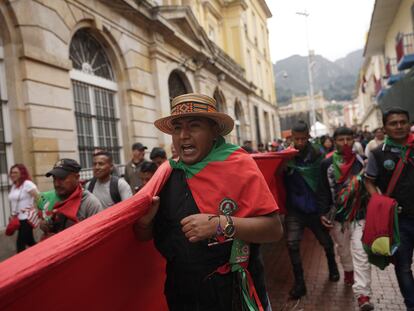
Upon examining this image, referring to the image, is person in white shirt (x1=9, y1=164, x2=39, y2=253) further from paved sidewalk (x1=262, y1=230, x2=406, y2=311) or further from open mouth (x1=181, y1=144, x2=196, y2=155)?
open mouth (x1=181, y1=144, x2=196, y2=155)

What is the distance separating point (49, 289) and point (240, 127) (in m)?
22.0

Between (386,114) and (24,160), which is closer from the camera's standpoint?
(386,114)

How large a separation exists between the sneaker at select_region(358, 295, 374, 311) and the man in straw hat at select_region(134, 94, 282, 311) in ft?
7.26

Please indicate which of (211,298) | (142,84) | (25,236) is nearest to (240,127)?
(142,84)

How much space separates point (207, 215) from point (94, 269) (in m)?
0.56

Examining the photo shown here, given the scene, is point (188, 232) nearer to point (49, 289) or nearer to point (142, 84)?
point (49, 289)

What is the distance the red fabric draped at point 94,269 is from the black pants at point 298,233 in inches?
95.3

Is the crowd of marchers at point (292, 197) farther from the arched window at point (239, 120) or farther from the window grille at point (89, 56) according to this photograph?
the arched window at point (239, 120)

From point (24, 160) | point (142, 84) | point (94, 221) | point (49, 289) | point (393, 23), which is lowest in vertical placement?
point (49, 289)

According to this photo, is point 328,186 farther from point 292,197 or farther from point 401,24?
point 401,24

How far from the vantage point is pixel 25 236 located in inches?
226

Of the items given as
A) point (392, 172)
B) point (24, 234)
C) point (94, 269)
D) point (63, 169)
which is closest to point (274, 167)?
point (392, 172)

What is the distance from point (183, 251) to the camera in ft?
6.10

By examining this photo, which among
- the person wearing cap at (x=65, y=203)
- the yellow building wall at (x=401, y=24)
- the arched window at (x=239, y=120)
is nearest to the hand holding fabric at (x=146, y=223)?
the person wearing cap at (x=65, y=203)
